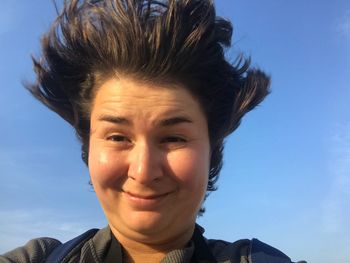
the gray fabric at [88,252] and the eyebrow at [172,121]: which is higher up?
the eyebrow at [172,121]

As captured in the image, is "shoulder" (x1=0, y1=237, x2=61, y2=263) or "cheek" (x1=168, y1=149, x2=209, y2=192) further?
"shoulder" (x1=0, y1=237, x2=61, y2=263)

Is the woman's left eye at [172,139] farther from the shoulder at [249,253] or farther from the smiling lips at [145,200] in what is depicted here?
the shoulder at [249,253]

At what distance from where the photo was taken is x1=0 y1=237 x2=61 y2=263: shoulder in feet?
7.93

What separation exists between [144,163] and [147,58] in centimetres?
60

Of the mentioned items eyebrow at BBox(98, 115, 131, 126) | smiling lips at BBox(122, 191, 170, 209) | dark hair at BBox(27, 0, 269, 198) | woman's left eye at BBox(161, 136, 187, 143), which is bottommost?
smiling lips at BBox(122, 191, 170, 209)

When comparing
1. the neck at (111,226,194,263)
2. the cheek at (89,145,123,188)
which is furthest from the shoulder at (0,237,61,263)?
the cheek at (89,145,123,188)

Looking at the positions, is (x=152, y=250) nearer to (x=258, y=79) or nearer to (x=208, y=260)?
(x=208, y=260)

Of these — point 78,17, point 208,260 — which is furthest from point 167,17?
point 208,260

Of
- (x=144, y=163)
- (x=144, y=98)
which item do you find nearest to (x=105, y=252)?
(x=144, y=163)

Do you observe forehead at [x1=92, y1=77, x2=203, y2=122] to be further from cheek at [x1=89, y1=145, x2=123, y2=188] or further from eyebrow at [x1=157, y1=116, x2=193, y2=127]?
cheek at [x1=89, y1=145, x2=123, y2=188]

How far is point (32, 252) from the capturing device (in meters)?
2.46

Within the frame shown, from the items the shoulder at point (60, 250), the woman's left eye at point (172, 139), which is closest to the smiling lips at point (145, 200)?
the woman's left eye at point (172, 139)

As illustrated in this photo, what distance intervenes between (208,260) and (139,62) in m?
1.11

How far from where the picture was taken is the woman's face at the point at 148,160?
2.26 meters
